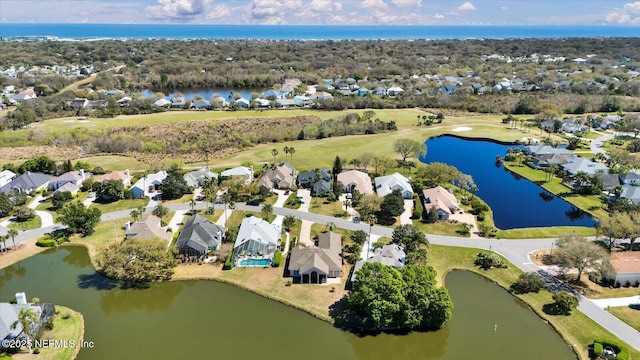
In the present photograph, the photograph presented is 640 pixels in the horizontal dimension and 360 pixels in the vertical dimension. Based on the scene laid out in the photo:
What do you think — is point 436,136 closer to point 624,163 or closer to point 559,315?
point 624,163

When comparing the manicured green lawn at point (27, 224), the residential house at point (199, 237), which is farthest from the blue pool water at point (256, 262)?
the manicured green lawn at point (27, 224)

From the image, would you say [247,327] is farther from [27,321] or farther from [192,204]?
[192,204]

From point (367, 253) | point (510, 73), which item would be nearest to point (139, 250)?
point (367, 253)

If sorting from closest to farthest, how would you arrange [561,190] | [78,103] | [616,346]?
1. [616,346]
2. [561,190]
3. [78,103]

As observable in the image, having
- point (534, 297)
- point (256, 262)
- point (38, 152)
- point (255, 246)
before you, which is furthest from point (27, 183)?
point (534, 297)

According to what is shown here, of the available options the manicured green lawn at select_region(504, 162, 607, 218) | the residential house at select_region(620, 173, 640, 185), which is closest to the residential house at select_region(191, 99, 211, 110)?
the manicured green lawn at select_region(504, 162, 607, 218)

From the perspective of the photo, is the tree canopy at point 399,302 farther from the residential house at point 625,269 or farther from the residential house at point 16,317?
the residential house at point 16,317
